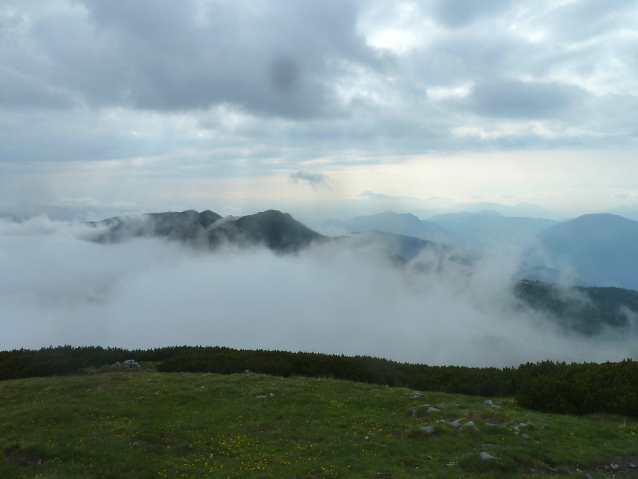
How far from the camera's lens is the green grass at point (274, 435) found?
45.3ft

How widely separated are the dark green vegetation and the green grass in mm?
1663

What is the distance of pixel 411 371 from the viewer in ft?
102

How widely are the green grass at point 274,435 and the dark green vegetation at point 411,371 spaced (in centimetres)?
166

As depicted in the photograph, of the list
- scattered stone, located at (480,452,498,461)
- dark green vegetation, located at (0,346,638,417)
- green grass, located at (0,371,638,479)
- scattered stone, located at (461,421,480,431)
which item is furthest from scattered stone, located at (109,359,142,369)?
scattered stone, located at (480,452,498,461)

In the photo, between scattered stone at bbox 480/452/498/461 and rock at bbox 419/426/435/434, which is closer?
scattered stone at bbox 480/452/498/461

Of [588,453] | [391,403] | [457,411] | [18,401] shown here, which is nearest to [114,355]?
[18,401]

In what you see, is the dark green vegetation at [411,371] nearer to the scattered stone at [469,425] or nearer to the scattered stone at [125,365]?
the scattered stone at [125,365]

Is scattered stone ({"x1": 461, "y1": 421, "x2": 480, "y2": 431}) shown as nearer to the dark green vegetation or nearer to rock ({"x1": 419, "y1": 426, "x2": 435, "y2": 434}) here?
rock ({"x1": 419, "y1": 426, "x2": 435, "y2": 434})

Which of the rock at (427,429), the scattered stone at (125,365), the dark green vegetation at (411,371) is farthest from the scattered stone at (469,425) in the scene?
the scattered stone at (125,365)

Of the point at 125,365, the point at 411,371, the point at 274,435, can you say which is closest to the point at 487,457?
the point at 274,435

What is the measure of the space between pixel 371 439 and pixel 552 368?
56.1ft

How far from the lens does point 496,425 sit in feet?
Answer: 56.5

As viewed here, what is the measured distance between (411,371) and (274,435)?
16.6 meters

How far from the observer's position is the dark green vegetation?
2080cm
